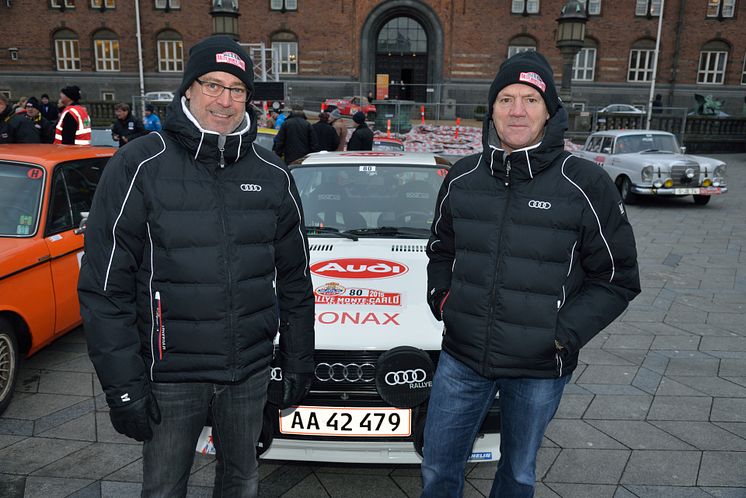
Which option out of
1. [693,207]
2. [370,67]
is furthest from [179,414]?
[370,67]

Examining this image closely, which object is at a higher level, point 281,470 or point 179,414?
point 179,414

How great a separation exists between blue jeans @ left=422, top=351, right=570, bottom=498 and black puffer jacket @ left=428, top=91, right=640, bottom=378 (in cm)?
9

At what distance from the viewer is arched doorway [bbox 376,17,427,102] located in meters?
34.9

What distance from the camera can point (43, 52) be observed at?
34781mm

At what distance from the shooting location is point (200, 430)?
2062mm

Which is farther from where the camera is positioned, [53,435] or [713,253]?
[713,253]

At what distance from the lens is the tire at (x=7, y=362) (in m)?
3.65

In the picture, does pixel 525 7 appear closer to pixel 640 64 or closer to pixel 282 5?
pixel 640 64

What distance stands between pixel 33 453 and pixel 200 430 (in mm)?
1804

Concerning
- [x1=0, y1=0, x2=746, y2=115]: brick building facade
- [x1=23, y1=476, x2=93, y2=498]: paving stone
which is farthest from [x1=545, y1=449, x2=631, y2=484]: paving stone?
[x1=0, y1=0, x2=746, y2=115]: brick building facade

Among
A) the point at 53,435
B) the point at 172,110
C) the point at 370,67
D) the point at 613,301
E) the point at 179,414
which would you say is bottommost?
the point at 53,435

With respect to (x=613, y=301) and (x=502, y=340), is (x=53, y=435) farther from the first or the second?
(x=613, y=301)

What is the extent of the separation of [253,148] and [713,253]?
8.15 metres

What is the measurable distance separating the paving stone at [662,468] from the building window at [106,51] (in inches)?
1493
